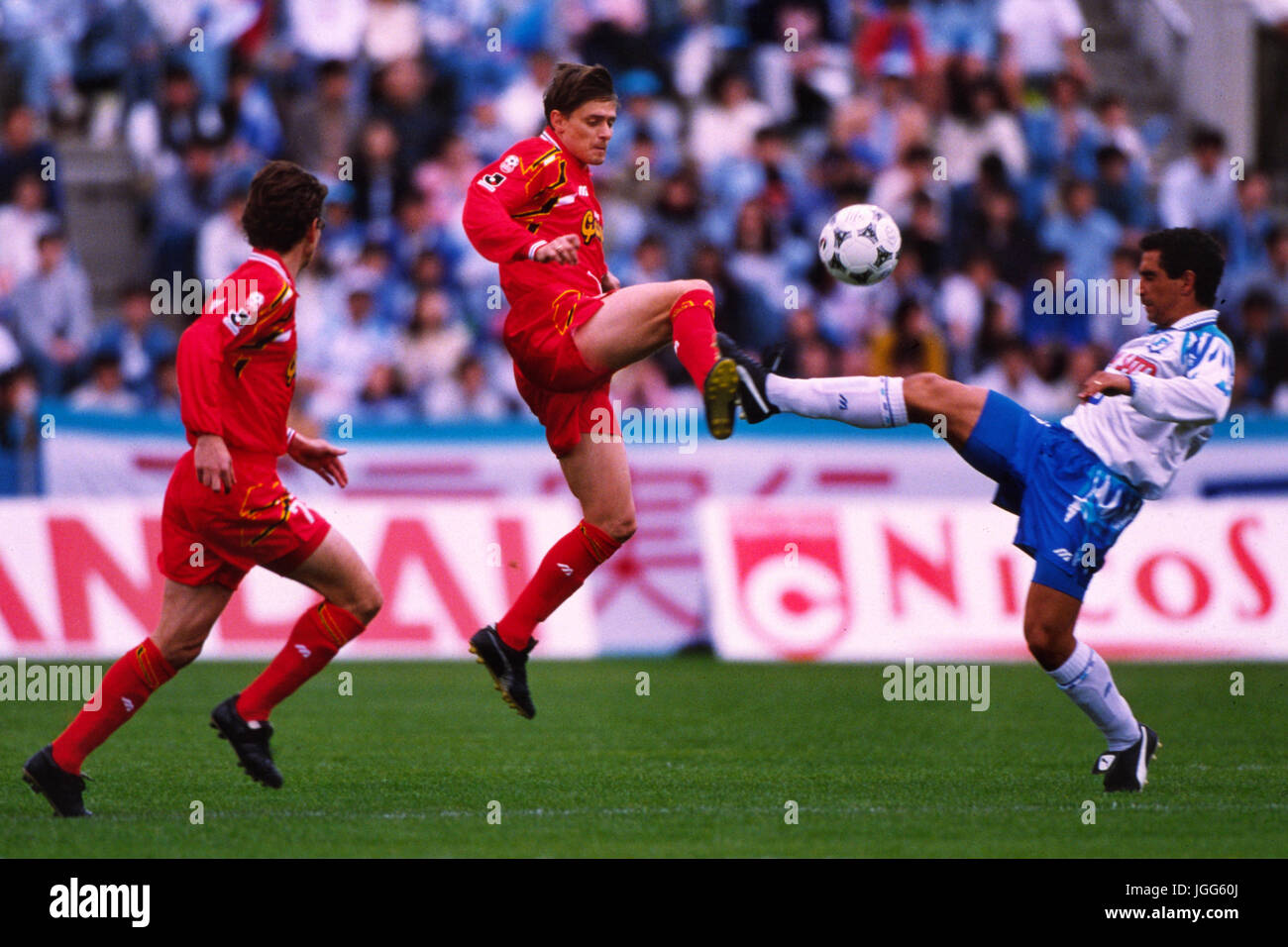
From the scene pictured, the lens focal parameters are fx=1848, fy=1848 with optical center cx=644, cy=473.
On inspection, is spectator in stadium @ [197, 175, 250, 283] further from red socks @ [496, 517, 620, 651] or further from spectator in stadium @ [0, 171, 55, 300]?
red socks @ [496, 517, 620, 651]

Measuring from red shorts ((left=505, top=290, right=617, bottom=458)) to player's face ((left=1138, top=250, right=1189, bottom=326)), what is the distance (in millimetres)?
2242

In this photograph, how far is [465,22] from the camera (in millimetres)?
17422

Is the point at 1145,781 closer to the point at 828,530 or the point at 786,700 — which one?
the point at 786,700

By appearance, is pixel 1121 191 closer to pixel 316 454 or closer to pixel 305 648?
pixel 316 454

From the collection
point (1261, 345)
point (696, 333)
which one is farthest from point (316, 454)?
point (1261, 345)

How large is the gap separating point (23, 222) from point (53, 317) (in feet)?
3.59

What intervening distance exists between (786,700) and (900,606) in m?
2.27

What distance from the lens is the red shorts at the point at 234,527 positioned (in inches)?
266

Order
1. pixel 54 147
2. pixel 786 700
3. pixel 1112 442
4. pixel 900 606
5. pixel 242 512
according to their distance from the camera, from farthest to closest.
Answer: pixel 54 147
pixel 900 606
pixel 786 700
pixel 1112 442
pixel 242 512

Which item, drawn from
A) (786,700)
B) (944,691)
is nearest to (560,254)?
(786,700)

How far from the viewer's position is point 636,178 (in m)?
16.4

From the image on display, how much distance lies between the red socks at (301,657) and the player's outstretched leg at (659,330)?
149cm

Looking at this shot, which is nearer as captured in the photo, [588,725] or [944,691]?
[588,725]

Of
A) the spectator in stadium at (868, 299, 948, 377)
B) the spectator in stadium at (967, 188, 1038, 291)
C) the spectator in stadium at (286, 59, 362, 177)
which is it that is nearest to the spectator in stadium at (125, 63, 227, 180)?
the spectator in stadium at (286, 59, 362, 177)
